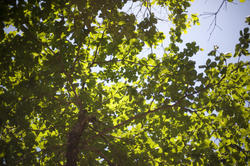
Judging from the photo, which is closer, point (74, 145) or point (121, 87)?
point (74, 145)

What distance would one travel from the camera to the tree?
378 centimetres

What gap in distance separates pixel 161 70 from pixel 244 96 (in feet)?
9.15

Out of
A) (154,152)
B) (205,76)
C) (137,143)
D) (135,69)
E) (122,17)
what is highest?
(122,17)

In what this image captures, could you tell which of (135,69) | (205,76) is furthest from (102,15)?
(205,76)

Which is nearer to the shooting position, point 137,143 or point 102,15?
point 102,15

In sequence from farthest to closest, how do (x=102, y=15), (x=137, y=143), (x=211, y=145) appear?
(x=137, y=143) < (x=211, y=145) < (x=102, y=15)

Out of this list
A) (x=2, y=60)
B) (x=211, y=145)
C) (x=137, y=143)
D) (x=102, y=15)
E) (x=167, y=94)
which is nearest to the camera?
(x=2, y=60)

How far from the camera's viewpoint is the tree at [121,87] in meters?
3.78

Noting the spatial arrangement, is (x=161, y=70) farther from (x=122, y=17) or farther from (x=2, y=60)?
(x=2, y=60)

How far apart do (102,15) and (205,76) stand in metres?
3.52

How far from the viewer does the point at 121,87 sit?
5957 mm

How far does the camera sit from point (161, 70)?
4910 mm

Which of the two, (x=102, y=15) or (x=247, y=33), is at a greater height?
(x=102, y=15)

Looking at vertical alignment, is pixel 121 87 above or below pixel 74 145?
above
